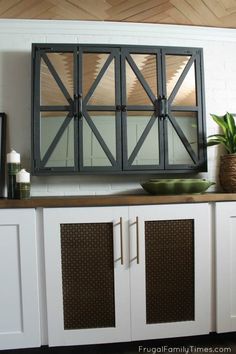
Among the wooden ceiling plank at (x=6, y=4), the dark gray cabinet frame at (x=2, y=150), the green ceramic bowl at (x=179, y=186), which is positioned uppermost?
the wooden ceiling plank at (x=6, y=4)

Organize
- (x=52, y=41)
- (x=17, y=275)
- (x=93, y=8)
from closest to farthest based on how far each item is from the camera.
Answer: (x=17, y=275), (x=93, y=8), (x=52, y=41)

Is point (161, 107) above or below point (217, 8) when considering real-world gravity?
below

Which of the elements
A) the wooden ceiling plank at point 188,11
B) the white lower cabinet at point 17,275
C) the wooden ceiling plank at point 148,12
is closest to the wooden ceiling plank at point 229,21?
the wooden ceiling plank at point 188,11

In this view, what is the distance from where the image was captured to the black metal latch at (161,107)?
154cm

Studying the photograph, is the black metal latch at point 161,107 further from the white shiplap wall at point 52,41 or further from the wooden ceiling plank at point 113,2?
the wooden ceiling plank at point 113,2

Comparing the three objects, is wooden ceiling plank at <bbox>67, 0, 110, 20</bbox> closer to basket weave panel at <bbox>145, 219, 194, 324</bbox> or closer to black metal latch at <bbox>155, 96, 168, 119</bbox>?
black metal latch at <bbox>155, 96, 168, 119</bbox>

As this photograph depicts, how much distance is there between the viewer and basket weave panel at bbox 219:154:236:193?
148 cm

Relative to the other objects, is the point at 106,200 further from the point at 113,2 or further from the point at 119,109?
the point at 113,2

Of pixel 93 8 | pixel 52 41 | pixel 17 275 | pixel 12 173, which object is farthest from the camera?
pixel 52 41

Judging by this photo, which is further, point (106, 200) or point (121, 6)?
point (121, 6)

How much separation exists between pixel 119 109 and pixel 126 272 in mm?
1034

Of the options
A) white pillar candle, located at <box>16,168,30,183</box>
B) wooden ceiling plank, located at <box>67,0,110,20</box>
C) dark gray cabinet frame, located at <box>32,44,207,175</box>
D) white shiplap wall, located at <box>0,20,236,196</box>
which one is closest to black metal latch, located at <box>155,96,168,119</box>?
dark gray cabinet frame, located at <box>32,44,207,175</box>

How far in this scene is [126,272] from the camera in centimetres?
125

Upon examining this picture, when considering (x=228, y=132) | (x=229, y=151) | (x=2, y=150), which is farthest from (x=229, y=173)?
(x=2, y=150)
